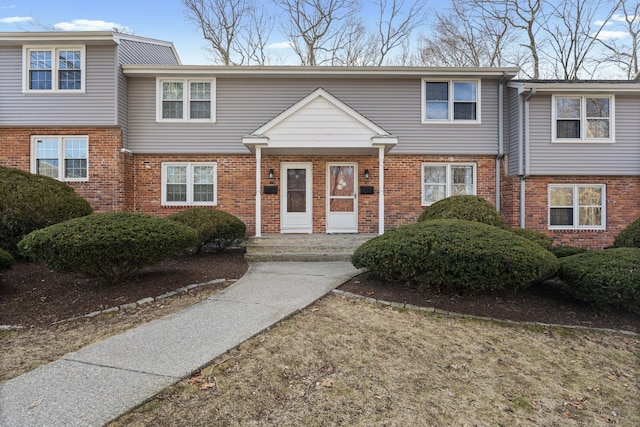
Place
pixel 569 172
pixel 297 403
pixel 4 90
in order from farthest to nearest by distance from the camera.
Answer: pixel 569 172 < pixel 4 90 < pixel 297 403

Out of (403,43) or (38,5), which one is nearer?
(38,5)

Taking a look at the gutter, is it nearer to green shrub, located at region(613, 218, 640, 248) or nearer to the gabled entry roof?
the gabled entry roof

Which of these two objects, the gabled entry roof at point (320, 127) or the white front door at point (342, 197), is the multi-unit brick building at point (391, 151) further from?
the gabled entry roof at point (320, 127)

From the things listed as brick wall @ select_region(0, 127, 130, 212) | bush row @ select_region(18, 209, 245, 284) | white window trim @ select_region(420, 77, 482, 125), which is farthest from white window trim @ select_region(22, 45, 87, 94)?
white window trim @ select_region(420, 77, 482, 125)

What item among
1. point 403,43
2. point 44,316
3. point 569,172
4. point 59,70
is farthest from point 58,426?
point 403,43

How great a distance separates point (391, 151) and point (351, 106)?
1880 millimetres

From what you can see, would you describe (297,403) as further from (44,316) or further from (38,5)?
(38,5)

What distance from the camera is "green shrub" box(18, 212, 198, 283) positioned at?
5.01 m

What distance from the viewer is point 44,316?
188 inches

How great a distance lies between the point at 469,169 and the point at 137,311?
399 inches

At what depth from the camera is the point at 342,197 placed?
36.9 feet

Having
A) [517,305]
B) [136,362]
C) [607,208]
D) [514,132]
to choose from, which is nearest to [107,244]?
[136,362]

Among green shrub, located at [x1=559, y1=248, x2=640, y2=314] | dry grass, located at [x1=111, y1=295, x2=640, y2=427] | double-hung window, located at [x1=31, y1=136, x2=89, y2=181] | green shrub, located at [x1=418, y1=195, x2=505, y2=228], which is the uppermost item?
double-hung window, located at [x1=31, y1=136, x2=89, y2=181]

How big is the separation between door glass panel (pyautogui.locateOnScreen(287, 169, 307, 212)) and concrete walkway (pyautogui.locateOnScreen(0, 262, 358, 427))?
5.74 metres
